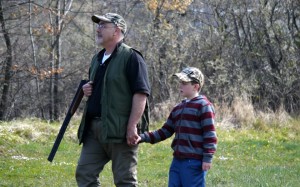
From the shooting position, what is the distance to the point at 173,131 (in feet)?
17.9

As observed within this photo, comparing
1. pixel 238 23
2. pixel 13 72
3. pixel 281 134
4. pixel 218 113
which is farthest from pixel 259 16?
pixel 13 72

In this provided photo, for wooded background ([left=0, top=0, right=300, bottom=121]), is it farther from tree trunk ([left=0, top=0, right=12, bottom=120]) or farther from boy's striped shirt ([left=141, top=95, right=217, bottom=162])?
boy's striped shirt ([left=141, top=95, right=217, bottom=162])

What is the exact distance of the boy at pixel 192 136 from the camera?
5098mm

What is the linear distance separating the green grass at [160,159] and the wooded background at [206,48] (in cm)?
440

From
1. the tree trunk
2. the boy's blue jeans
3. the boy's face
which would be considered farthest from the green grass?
the tree trunk

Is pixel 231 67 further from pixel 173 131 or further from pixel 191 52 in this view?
pixel 173 131

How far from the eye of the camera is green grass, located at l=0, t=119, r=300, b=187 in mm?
8523

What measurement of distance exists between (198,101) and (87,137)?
116cm

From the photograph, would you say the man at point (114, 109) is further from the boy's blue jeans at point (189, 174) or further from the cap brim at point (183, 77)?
the boy's blue jeans at point (189, 174)

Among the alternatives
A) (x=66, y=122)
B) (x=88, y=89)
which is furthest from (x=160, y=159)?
(x=88, y=89)

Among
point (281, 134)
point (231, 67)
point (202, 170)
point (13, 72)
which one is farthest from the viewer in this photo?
point (231, 67)

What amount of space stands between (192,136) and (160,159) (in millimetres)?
6231

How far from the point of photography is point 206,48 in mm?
22141

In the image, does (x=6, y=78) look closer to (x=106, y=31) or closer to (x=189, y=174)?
(x=106, y=31)
